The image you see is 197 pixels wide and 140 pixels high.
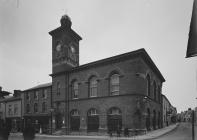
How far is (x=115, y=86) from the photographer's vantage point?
90.5 feet

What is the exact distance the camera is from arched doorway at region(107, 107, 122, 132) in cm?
2634

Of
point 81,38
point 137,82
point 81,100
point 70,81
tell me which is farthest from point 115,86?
point 81,38

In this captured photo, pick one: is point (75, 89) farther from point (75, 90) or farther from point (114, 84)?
point (114, 84)

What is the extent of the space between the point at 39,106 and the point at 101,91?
16041 millimetres

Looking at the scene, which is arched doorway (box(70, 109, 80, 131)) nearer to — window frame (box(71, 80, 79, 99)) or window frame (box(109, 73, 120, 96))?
window frame (box(71, 80, 79, 99))

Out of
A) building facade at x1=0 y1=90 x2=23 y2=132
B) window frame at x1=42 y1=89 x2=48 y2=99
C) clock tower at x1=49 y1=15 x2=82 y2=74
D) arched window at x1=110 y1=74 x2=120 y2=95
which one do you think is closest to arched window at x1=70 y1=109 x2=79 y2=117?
arched window at x1=110 y1=74 x2=120 y2=95

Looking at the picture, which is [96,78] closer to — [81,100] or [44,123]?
[81,100]

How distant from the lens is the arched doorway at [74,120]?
3081 centimetres

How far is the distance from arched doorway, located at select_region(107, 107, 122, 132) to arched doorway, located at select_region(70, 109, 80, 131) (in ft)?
18.4

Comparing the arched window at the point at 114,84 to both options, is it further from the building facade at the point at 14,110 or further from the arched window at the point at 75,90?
the building facade at the point at 14,110

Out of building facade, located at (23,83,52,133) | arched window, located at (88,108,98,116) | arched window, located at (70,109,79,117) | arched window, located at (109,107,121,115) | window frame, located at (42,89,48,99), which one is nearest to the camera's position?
arched window, located at (109,107,121,115)

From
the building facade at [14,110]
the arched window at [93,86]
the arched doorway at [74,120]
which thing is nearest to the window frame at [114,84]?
the arched window at [93,86]

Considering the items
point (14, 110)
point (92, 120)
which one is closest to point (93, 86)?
point (92, 120)

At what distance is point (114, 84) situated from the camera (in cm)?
2764
